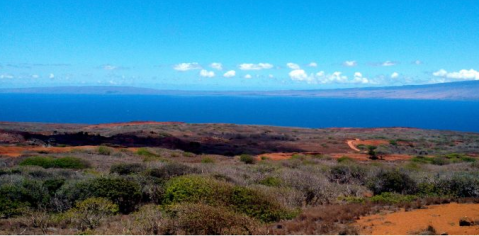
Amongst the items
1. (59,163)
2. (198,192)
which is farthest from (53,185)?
(59,163)

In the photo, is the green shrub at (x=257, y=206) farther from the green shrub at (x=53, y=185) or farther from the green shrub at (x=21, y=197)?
the green shrub at (x=53, y=185)

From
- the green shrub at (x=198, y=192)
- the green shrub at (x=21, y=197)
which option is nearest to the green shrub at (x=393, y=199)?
the green shrub at (x=198, y=192)

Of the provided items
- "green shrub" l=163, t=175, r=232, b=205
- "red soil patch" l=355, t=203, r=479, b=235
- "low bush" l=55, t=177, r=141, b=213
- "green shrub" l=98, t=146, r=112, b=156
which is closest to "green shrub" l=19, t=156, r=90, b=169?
"low bush" l=55, t=177, r=141, b=213

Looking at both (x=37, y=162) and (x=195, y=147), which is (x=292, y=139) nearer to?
(x=195, y=147)

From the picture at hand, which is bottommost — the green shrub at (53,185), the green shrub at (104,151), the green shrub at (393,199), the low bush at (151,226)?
the green shrub at (104,151)

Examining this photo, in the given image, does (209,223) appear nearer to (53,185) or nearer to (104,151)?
(53,185)
